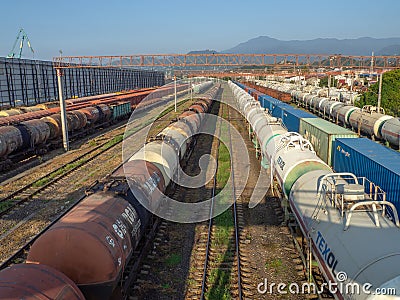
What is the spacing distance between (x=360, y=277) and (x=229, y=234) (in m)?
8.82

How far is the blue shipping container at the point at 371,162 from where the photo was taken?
13070 millimetres

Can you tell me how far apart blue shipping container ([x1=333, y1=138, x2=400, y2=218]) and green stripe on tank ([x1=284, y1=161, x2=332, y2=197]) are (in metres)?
2.02

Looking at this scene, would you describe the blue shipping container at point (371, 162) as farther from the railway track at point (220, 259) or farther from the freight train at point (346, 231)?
the railway track at point (220, 259)

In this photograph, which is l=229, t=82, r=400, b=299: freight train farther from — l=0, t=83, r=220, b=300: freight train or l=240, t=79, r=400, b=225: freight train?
l=0, t=83, r=220, b=300: freight train

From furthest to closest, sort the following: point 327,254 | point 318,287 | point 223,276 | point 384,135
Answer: point 384,135 → point 223,276 → point 318,287 → point 327,254

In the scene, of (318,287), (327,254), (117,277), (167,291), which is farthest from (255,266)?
(117,277)

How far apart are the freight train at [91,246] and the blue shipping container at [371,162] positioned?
857 cm

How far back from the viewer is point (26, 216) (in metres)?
17.8

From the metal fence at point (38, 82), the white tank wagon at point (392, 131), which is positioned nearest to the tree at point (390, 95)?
the white tank wagon at point (392, 131)

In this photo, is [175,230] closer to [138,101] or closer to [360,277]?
[360,277]

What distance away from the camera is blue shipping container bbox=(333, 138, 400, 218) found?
515 inches

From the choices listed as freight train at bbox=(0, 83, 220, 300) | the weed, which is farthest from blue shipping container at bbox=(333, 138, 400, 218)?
freight train at bbox=(0, 83, 220, 300)

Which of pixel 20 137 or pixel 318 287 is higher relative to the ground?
pixel 20 137

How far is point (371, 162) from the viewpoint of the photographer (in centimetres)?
1483
